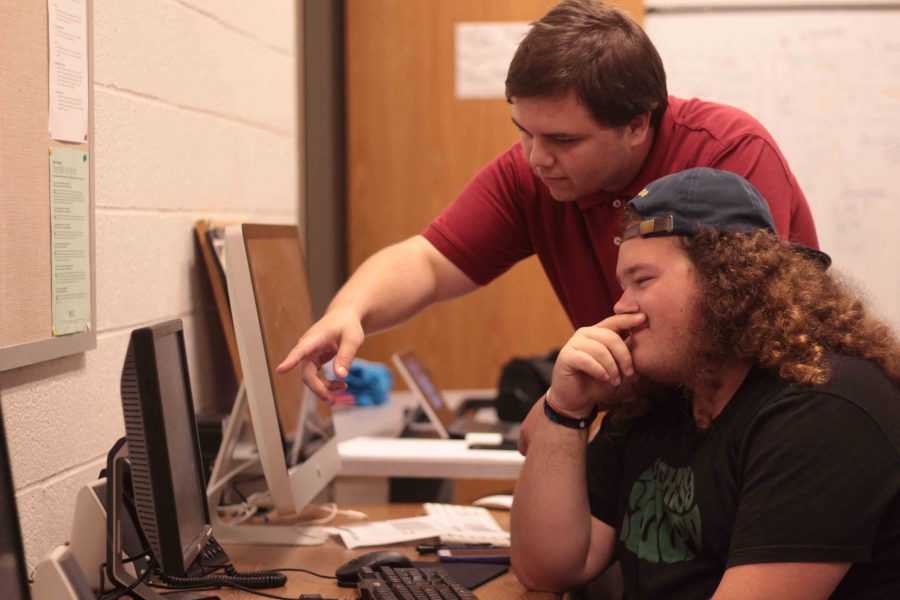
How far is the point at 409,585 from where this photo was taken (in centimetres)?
146

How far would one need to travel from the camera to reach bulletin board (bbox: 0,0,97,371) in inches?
56.5

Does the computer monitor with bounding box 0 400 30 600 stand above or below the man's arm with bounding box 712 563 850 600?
above

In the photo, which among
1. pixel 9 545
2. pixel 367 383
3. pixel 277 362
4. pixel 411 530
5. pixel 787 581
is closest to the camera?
pixel 9 545

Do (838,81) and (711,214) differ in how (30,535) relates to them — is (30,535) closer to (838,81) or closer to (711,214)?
(711,214)

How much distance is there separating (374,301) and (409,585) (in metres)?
0.55

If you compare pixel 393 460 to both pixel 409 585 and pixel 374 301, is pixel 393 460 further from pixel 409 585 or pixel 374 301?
pixel 409 585

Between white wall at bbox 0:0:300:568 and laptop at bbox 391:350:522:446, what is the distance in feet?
1.58

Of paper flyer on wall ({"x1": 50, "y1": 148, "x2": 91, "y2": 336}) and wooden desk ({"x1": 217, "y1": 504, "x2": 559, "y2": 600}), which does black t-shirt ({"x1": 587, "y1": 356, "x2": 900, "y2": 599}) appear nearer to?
wooden desk ({"x1": 217, "y1": 504, "x2": 559, "y2": 600})

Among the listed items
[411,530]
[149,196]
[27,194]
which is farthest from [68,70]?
[411,530]

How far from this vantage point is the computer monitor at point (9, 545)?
33.7 inches

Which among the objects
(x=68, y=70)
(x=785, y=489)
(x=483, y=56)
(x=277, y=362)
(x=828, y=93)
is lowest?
Answer: (x=785, y=489)

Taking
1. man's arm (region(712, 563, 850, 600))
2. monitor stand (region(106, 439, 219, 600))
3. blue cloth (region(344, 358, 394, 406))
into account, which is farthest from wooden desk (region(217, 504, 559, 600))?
blue cloth (region(344, 358, 394, 406))

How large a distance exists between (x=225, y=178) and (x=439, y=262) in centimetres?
69

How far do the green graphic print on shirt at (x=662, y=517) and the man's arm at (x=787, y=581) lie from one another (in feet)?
0.49
